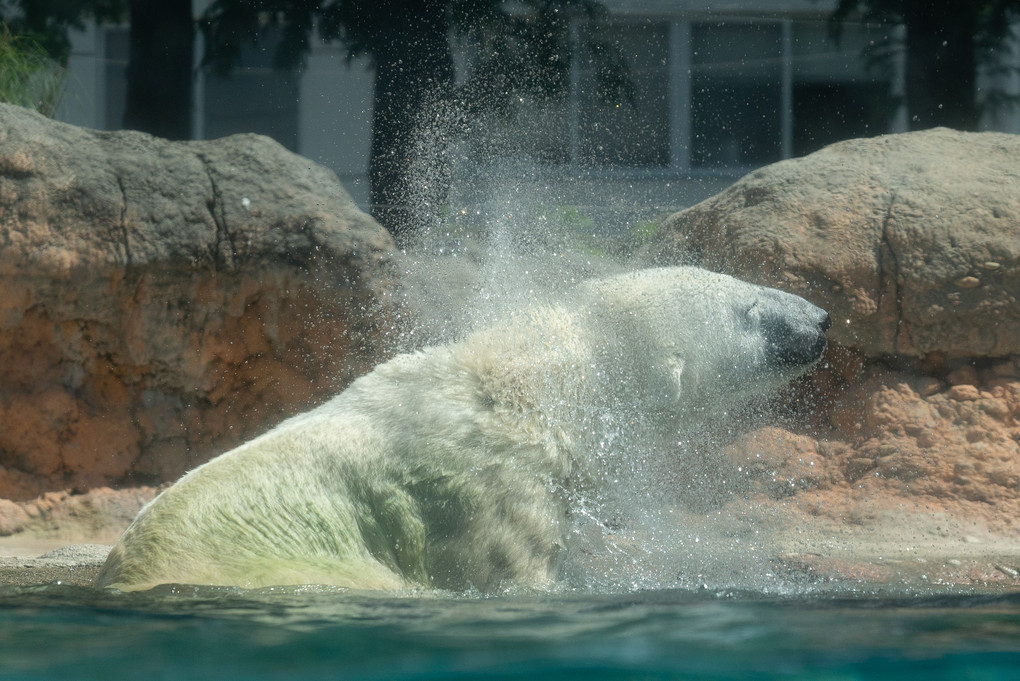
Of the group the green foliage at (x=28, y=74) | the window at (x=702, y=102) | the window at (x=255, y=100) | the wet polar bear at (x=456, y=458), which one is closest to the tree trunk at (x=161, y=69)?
the window at (x=255, y=100)

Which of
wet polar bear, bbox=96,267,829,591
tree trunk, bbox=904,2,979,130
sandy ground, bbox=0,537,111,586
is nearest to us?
wet polar bear, bbox=96,267,829,591

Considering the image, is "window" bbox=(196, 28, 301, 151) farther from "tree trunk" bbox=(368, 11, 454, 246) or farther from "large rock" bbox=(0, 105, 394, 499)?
"large rock" bbox=(0, 105, 394, 499)

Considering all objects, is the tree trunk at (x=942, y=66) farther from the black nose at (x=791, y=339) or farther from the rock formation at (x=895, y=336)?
the black nose at (x=791, y=339)

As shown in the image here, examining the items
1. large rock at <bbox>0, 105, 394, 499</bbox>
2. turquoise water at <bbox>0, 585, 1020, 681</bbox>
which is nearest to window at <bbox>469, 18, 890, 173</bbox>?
large rock at <bbox>0, 105, 394, 499</bbox>

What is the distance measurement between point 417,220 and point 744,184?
2.01m

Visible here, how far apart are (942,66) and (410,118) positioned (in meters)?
3.54

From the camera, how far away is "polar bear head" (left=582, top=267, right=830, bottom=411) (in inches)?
116

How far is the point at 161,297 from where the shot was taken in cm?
480

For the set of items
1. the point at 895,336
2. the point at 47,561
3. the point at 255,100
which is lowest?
the point at 47,561

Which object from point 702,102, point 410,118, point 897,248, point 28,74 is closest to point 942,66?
point 702,102

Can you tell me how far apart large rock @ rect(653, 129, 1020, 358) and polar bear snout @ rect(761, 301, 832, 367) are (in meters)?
1.66

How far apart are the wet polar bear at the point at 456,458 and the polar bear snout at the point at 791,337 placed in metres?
0.01

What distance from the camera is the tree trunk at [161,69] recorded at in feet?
19.4

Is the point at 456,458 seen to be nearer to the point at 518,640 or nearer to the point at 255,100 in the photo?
the point at 518,640
